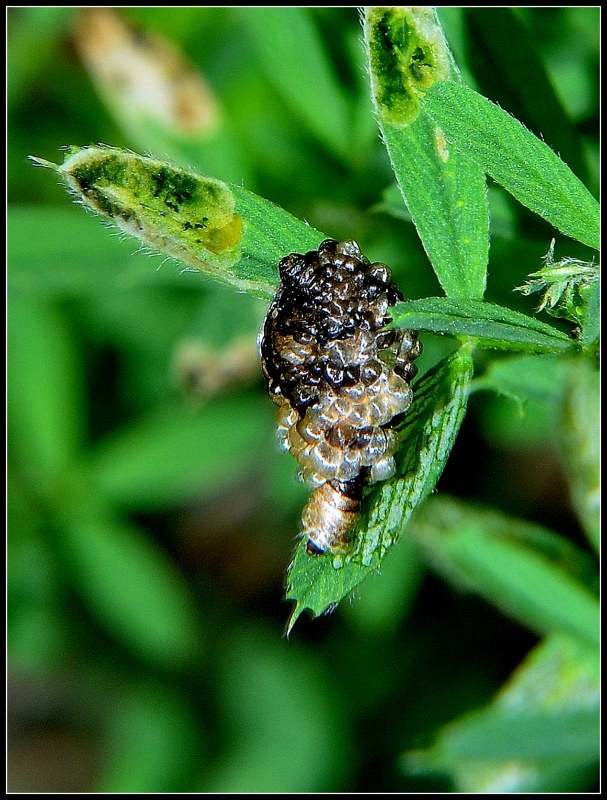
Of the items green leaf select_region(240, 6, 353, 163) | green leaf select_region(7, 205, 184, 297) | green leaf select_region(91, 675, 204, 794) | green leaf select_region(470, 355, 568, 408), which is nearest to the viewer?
green leaf select_region(470, 355, 568, 408)

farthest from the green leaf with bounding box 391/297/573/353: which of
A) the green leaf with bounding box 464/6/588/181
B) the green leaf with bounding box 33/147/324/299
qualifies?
the green leaf with bounding box 464/6/588/181

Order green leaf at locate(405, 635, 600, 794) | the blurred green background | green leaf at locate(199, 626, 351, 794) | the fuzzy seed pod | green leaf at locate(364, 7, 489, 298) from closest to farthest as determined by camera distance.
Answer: the fuzzy seed pod, green leaf at locate(364, 7, 489, 298), green leaf at locate(405, 635, 600, 794), the blurred green background, green leaf at locate(199, 626, 351, 794)

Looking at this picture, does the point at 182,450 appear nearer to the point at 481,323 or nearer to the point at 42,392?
the point at 42,392

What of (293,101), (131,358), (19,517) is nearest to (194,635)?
(19,517)

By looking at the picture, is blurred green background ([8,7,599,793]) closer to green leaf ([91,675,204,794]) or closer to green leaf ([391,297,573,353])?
green leaf ([91,675,204,794])

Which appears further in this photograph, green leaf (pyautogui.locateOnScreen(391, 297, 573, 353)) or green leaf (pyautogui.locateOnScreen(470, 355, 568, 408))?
green leaf (pyautogui.locateOnScreen(470, 355, 568, 408))

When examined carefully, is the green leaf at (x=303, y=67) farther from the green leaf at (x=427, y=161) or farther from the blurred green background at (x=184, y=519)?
the green leaf at (x=427, y=161)
